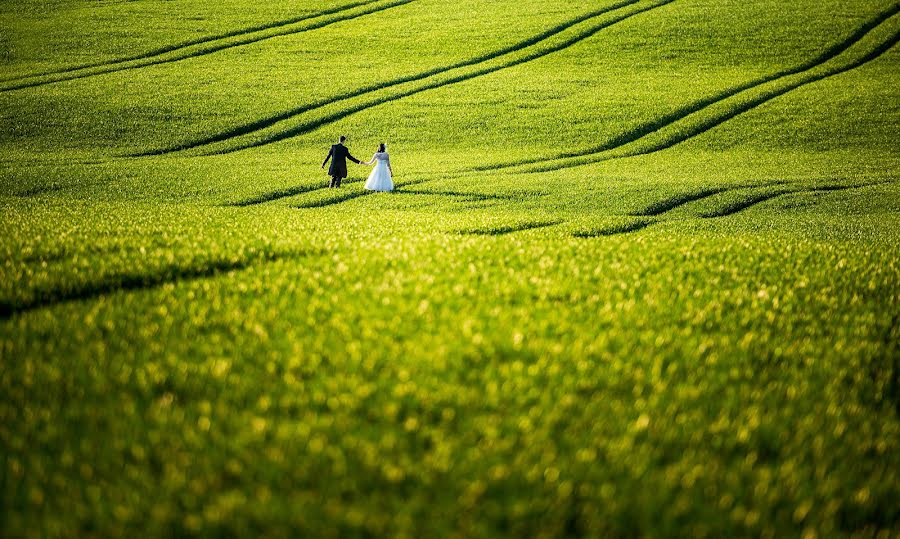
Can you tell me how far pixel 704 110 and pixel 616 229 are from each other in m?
28.4

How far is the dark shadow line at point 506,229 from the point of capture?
19484 millimetres

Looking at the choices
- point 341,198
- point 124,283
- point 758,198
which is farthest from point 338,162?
point 124,283

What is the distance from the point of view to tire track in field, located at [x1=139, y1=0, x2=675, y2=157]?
43.6 m

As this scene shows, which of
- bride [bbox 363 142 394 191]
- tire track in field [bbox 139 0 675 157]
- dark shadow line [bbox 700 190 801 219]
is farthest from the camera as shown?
tire track in field [bbox 139 0 675 157]

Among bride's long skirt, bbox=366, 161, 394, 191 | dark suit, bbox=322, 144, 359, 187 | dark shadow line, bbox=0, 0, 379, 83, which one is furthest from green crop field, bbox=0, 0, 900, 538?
dark shadow line, bbox=0, 0, 379, 83

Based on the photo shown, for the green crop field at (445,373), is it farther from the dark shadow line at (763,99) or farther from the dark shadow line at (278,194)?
the dark shadow line at (763,99)

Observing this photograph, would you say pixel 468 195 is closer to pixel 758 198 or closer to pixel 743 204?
pixel 743 204

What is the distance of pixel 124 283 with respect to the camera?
9602mm

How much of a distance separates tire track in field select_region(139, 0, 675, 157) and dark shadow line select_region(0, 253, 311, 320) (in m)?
32.7

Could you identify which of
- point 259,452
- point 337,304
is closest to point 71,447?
point 259,452

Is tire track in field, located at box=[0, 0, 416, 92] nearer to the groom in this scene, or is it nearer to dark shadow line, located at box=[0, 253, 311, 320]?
the groom

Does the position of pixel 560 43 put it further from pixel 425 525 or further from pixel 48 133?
pixel 425 525

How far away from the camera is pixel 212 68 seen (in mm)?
55906

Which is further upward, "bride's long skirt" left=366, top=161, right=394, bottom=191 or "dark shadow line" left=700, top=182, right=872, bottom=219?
"bride's long skirt" left=366, top=161, right=394, bottom=191
